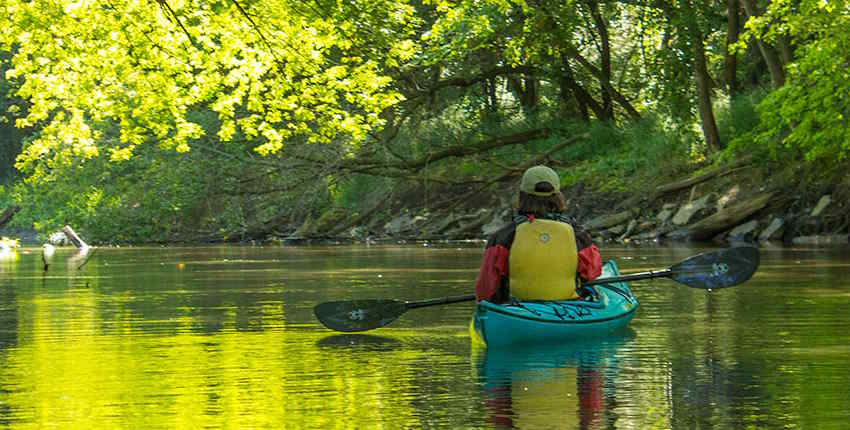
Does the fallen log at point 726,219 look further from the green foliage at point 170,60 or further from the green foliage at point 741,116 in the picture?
the green foliage at point 170,60

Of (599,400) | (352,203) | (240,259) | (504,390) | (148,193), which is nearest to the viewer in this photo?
(599,400)

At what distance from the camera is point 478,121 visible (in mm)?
41188

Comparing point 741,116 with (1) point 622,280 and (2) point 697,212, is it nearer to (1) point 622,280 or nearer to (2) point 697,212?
(2) point 697,212

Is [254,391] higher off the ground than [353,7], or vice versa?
[353,7]

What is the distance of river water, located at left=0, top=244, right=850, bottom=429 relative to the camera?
8.54 metres

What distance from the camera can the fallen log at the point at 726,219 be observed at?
111ft

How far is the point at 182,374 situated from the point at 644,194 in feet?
90.7

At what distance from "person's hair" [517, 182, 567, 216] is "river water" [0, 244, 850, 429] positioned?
3.53 ft

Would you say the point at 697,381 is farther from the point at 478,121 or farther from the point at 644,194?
the point at 478,121

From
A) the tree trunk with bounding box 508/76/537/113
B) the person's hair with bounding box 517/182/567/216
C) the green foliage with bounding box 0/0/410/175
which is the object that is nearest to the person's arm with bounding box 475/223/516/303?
the person's hair with bounding box 517/182/567/216

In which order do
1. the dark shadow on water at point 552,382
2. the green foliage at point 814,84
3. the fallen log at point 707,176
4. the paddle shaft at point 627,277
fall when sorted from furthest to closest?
1. the fallen log at point 707,176
2. the green foliage at point 814,84
3. the paddle shaft at point 627,277
4. the dark shadow on water at point 552,382

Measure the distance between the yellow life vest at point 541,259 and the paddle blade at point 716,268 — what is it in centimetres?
213

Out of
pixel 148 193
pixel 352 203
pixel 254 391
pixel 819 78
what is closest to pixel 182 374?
pixel 254 391

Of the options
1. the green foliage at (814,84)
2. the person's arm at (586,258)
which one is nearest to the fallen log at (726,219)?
the green foliage at (814,84)
